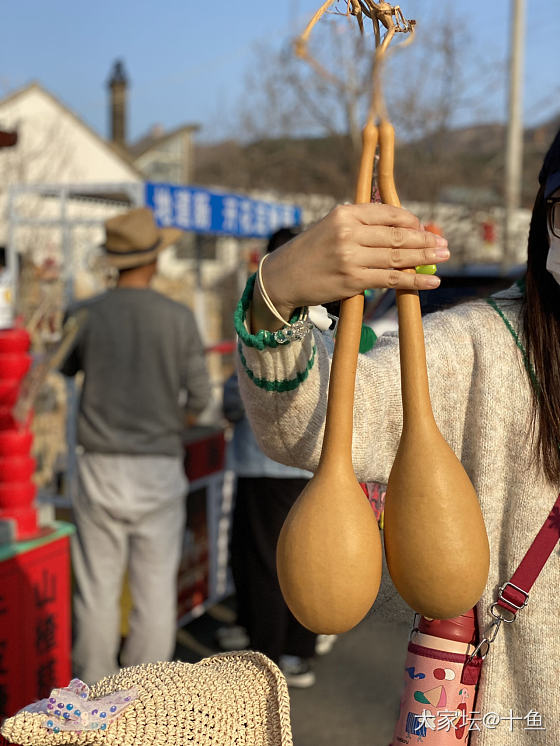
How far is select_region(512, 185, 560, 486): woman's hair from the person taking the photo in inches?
46.3

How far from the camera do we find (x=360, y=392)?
3.56ft

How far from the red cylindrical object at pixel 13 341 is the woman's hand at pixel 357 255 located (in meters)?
2.03

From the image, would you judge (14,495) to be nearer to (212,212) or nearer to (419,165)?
(212,212)

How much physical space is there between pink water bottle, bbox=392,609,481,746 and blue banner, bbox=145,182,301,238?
13.7 ft

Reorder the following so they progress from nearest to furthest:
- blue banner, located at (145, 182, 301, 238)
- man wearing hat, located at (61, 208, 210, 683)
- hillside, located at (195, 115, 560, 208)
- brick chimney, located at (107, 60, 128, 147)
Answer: man wearing hat, located at (61, 208, 210, 683)
blue banner, located at (145, 182, 301, 238)
hillside, located at (195, 115, 560, 208)
brick chimney, located at (107, 60, 128, 147)

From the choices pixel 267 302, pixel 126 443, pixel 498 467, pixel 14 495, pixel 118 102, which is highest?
pixel 118 102

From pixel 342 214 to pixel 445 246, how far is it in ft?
0.43

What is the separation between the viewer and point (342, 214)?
0.87 metres

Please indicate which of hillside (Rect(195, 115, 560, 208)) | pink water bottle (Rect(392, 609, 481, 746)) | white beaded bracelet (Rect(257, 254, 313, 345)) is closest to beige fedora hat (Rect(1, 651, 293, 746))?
pink water bottle (Rect(392, 609, 481, 746))

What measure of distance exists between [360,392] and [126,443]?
2.20m

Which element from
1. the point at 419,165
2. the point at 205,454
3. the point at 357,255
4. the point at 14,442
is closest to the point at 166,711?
the point at 357,255

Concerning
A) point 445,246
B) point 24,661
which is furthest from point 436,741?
point 24,661

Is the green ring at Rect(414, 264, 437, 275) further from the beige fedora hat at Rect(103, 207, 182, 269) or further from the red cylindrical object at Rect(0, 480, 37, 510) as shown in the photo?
the beige fedora hat at Rect(103, 207, 182, 269)

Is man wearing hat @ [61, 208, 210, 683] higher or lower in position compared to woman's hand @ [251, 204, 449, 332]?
lower
